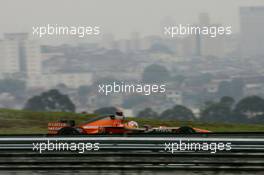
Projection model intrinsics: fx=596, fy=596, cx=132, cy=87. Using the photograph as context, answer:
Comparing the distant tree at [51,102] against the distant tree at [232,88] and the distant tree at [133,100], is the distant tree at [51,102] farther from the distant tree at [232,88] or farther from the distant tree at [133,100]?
the distant tree at [232,88]

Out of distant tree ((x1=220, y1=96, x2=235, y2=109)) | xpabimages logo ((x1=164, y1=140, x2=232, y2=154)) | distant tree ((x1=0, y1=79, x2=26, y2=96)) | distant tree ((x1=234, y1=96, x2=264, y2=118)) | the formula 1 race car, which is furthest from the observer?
distant tree ((x1=234, y1=96, x2=264, y2=118))

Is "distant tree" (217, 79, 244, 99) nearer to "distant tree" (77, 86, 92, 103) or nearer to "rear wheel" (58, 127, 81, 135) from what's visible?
"distant tree" (77, 86, 92, 103)

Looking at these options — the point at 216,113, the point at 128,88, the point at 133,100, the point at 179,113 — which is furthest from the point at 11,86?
the point at 128,88

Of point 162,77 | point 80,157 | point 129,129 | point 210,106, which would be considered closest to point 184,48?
point 162,77

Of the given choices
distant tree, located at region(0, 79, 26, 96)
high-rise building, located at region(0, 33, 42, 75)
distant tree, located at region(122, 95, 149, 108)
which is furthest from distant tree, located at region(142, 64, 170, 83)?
distant tree, located at region(0, 79, 26, 96)

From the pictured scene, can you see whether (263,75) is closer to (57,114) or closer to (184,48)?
(184,48)
